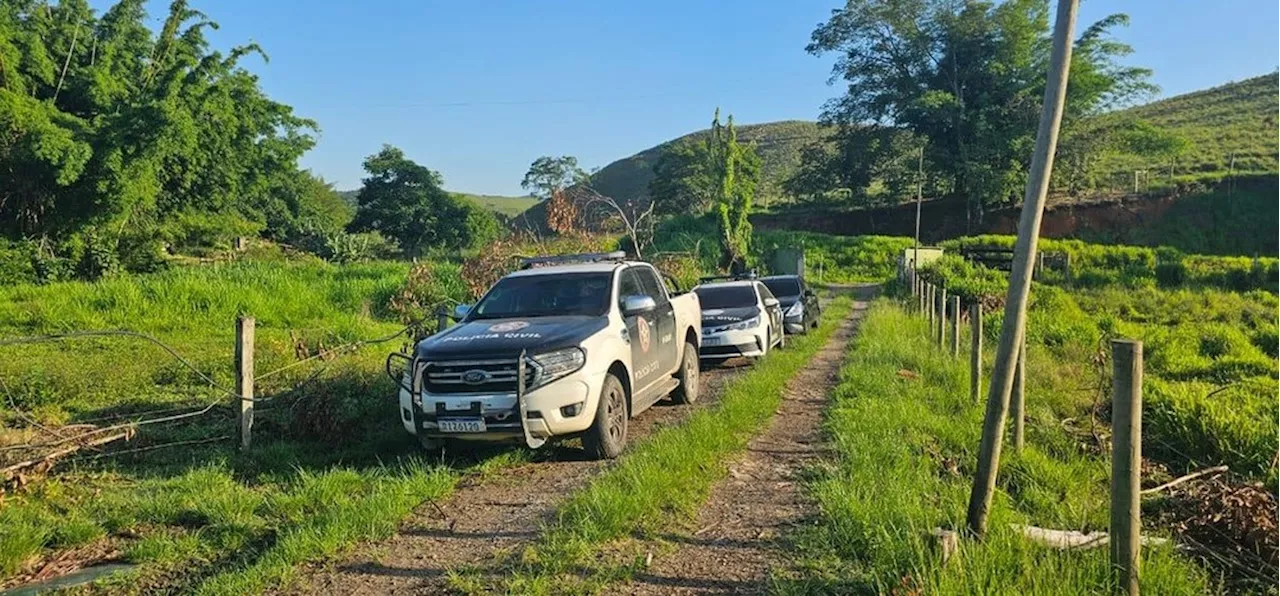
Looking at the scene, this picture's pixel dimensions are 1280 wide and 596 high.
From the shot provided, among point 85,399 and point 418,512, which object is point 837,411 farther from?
point 85,399

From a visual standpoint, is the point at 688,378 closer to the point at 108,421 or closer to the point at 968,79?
the point at 108,421

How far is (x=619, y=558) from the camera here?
4.91 m

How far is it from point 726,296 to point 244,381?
8.69m

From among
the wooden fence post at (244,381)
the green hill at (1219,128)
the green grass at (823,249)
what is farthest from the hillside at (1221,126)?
the wooden fence post at (244,381)

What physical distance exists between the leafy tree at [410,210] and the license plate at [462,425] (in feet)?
178

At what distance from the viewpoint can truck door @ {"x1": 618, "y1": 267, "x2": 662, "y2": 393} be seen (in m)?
8.20

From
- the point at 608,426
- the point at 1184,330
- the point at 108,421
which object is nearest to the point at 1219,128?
the point at 1184,330

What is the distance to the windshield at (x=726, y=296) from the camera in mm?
14422

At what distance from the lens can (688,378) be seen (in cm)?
1027

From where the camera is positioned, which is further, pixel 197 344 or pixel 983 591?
pixel 197 344

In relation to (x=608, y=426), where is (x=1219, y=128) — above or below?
above

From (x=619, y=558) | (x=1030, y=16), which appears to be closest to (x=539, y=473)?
(x=619, y=558)

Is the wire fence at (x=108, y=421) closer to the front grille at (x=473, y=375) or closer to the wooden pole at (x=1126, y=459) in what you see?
the front grille at (x=473, y=375)

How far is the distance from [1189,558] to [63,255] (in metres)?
32.4
